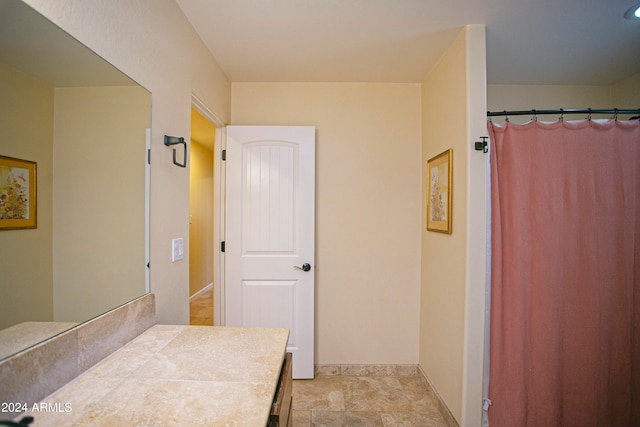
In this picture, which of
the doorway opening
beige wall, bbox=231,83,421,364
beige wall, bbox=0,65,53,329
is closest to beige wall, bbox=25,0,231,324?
beige wall, bbox=0,65,53,329

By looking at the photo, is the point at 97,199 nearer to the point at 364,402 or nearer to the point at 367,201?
the point at 367,201

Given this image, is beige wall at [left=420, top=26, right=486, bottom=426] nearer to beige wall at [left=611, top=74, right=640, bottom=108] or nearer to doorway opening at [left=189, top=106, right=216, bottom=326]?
beige wall at [left=611, top=74, right=640, bottom=108]

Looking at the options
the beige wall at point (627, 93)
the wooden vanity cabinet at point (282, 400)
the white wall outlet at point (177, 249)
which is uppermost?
the beige wall at point (627, 93)

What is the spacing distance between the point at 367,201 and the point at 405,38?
1209mm

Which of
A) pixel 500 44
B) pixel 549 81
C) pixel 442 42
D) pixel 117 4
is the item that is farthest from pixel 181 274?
pixel 549 81

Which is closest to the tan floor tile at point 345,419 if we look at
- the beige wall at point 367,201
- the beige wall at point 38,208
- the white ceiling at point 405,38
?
the beige wall at point 367,201

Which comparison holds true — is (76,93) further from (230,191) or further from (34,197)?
(230,191)

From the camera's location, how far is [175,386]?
774 millimetres

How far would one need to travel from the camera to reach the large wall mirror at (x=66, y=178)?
2.24ft

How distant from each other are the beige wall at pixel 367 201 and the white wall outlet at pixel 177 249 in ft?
3.81

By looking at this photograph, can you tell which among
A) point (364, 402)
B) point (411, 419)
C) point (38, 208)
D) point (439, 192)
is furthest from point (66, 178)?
point (411, 419)

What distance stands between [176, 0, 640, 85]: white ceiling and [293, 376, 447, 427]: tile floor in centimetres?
257

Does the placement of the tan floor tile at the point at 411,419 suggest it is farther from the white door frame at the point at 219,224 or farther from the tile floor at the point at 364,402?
the white door frame at the point at 219,224

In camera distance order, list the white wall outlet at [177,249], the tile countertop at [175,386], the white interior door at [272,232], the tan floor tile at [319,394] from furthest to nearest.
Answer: the white interior door at [272,232], the tan floor tile at [319,394], the white wall outlet at [177,249], the tile countertop at [175,386]
